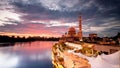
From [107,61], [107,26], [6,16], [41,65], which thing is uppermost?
[6,16]

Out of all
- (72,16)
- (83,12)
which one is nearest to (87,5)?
(83,12)

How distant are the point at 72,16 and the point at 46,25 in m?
1.63

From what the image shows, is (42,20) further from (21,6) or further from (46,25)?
(21,6)

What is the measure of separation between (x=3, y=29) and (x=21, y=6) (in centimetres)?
151

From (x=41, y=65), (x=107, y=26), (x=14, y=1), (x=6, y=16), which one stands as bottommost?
(x=41, y=65)

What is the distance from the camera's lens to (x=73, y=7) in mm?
6344

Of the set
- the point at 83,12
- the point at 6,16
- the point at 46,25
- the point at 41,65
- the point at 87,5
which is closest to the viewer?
the point at 87,5

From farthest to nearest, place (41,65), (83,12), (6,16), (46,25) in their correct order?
(41,65) → (46,25) → (6,16) → (83,12)

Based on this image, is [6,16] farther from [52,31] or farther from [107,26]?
[107,26]

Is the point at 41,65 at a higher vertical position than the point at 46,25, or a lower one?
lower

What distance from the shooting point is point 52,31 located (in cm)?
804

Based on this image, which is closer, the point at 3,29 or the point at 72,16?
the point at 72,16

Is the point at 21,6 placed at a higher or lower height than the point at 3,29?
higher

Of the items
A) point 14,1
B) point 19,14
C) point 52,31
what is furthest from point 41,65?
point 14,1
